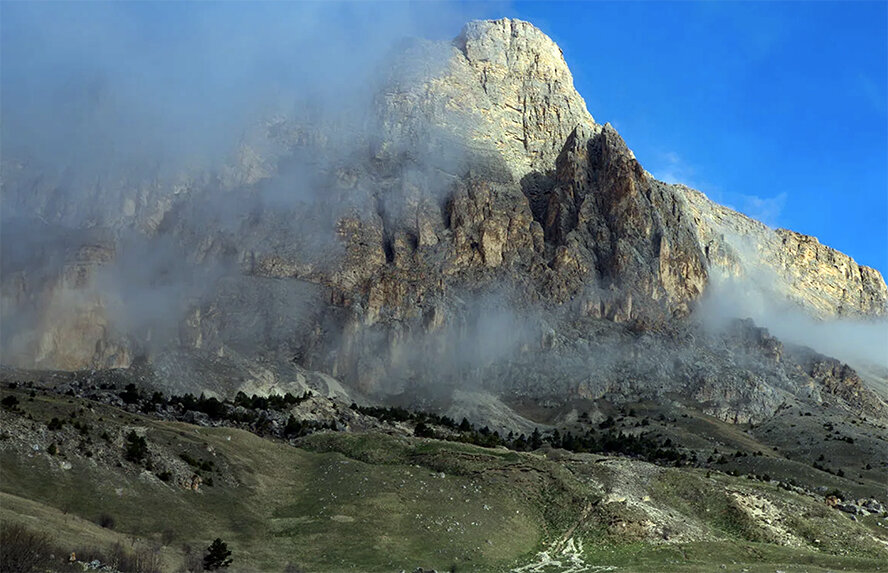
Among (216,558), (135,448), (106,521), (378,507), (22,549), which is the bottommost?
(106,521)

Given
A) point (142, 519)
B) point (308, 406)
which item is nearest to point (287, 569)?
point (142, 519)

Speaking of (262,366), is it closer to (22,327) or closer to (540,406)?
(22,327)

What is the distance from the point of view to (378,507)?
74312 mm

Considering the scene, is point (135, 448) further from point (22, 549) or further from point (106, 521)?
point (22, 549)

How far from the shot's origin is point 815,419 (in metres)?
186

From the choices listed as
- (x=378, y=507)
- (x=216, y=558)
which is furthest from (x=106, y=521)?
(x=378, y=507)

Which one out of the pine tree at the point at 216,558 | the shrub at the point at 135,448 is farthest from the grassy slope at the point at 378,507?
the pine tree at the point at 216,558

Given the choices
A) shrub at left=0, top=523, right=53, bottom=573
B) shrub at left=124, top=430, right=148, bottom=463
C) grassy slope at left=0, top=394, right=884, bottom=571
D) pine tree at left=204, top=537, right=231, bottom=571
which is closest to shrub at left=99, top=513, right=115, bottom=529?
grassy slope at left=0, top=394, right=884, bottom=571

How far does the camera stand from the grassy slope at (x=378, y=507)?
61.2m

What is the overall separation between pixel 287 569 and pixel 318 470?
1241 inches

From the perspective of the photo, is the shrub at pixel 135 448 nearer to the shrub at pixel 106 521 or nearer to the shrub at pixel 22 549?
the shrub at pixel 106 521

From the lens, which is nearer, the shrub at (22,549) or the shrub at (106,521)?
the shrub at (22,549)

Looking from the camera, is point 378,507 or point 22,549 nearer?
point 22,549

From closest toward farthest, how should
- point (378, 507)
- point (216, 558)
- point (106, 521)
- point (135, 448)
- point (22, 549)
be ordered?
point (22, 549) → point (216, 558) → point (106, 521) → point (135, 448) → point (378, 507)
